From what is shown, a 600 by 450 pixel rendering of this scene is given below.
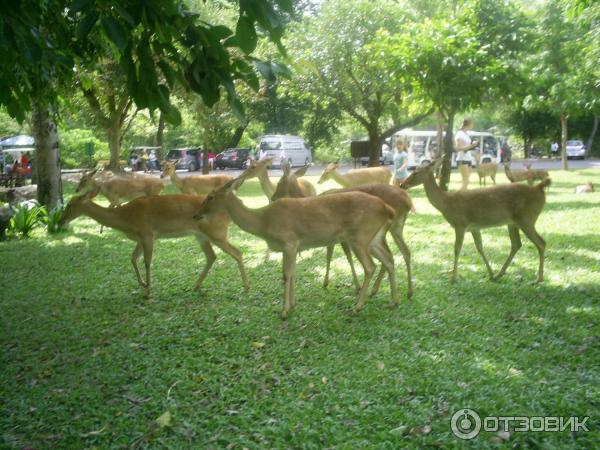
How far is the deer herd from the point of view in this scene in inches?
221

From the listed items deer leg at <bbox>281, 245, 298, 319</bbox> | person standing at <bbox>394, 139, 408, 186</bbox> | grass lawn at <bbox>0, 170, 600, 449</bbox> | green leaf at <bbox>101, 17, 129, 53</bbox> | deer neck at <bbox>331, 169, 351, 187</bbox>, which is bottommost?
grass lawn at <bbox>0, 170, 600, 449</bbox>

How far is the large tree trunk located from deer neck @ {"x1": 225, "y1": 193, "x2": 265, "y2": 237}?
757 centimetres

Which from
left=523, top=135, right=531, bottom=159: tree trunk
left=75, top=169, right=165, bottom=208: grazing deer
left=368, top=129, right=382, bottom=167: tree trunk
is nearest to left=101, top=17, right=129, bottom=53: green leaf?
left=75, top=169, right=165, bottom=208: grazing deer

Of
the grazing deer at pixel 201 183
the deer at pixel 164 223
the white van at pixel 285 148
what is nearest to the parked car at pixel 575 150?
the white van at pixel 285 148

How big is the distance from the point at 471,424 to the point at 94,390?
2.63 meters

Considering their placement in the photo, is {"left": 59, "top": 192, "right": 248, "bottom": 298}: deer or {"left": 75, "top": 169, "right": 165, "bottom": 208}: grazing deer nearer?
{"left": 59, "top": 192, "right": 248, "bottom": 298}: deer

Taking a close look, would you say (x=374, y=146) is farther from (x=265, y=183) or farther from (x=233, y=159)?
(x=265, y=183)

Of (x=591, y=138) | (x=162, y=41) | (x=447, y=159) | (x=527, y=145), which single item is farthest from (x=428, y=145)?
(x=162, y=41)

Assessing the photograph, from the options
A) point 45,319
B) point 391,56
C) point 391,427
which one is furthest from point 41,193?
point 391,427

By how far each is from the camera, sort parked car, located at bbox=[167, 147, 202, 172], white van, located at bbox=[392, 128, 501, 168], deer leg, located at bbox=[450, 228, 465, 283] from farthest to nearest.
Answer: white van, located at bbox=[392, 128, 501, 168] → parked car, located at bbox=[167, 147, 202, 172] → deer leg, located at bbox=[450, 228, 465, 283]

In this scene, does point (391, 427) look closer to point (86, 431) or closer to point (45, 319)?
point (86, 431)

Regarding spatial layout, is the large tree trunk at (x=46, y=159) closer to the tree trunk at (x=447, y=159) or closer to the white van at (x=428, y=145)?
the tree trunk at (x=447, y=159)

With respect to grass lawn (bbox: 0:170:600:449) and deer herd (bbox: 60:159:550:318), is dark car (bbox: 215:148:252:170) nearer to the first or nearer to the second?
deer herd (bbox: 60:159:550:318)

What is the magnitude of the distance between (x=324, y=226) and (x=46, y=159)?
8719mm
